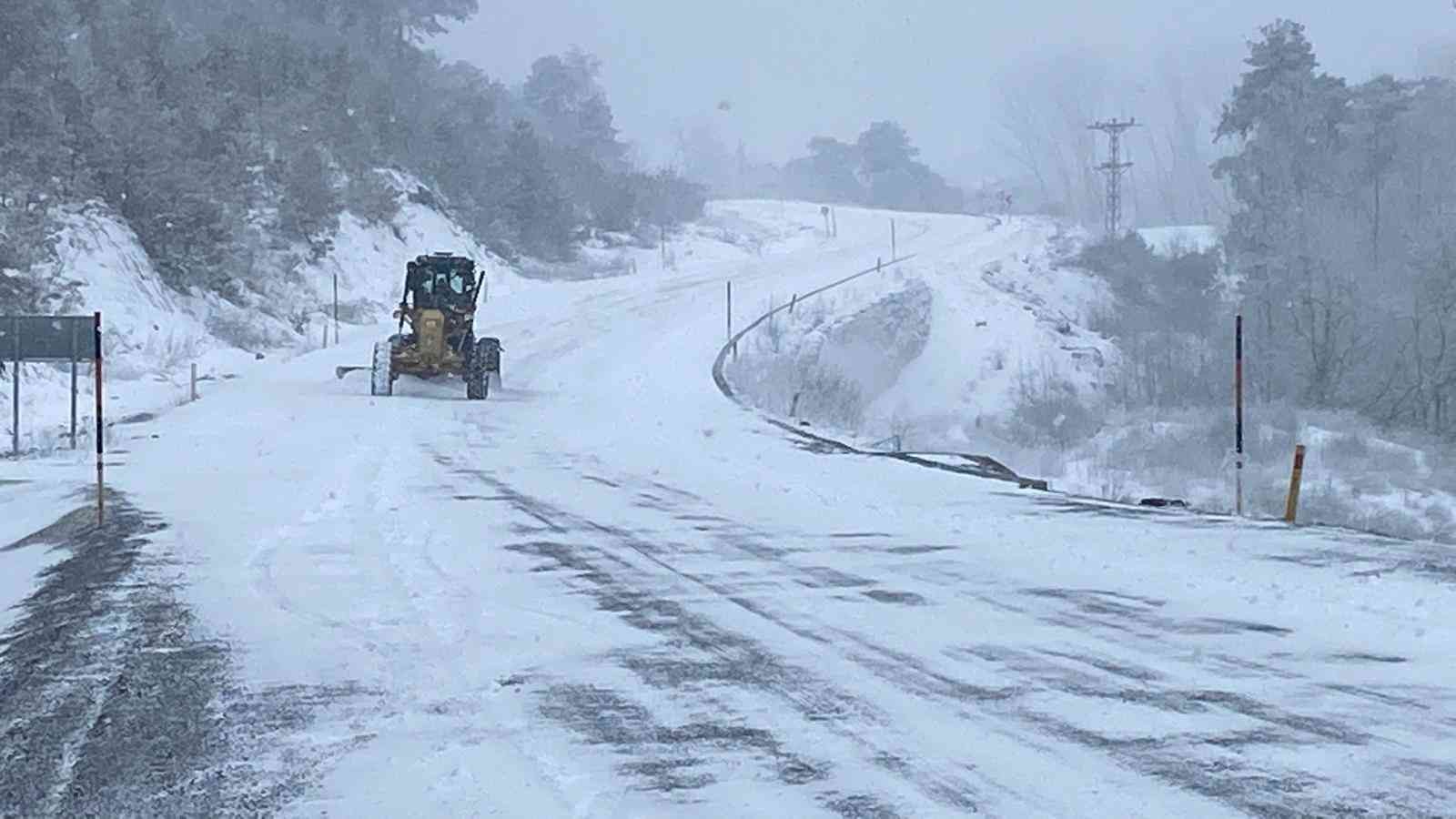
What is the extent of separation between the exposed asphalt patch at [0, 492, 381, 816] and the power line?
69.3m

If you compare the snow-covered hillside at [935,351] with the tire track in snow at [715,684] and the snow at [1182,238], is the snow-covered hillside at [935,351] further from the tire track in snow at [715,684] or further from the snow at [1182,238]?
the tire track in snow at [715,684]

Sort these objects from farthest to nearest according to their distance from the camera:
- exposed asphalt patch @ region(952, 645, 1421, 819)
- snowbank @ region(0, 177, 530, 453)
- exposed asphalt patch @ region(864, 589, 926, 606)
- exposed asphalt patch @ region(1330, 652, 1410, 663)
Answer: snowbank @ region(0, 177, 530, 453)
exposed asphalt patch @ region(864, 589, 926, 606)
exposed asphalt patch @ region(1330, 652, 1410, 663)
exposed asphalt patch @ region(952, 645, 1421, 819)

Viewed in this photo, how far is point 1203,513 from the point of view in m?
14.9

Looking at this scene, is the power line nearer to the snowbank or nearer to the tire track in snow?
the snowbank

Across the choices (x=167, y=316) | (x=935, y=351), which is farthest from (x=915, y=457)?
(x=935, y=351)

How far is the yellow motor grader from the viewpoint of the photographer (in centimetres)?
3097

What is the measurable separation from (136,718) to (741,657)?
279cm

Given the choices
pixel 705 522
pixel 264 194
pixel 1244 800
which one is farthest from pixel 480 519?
pixel 264 194

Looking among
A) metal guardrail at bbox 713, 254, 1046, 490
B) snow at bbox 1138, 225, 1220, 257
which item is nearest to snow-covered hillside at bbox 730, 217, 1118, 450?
metal guardrail at bbox 713, 254, 1046, 490

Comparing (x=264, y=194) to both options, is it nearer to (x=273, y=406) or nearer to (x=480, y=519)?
(x=273, y=406)

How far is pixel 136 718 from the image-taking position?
286 inches

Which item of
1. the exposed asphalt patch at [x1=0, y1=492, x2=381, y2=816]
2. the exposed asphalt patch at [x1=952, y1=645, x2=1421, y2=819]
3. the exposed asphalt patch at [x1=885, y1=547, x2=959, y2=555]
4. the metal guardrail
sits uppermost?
the metal guardrail

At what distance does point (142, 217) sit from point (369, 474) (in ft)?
84.5

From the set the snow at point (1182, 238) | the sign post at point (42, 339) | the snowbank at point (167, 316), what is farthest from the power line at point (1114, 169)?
the sign post at point (42, 339)
